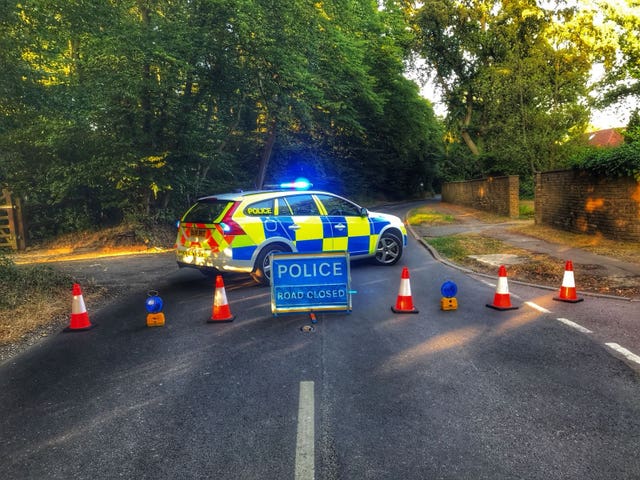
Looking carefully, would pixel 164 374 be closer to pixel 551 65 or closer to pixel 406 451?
pixel 406 451

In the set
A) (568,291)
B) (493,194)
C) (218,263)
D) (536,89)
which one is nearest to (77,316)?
(218,263)

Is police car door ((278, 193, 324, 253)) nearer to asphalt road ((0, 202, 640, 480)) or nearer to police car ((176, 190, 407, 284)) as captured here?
police car ((176, 190, 407, 284))

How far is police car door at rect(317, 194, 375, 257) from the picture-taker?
8836 mm

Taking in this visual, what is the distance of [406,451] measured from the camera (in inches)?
113

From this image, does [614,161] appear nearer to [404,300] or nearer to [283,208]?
[404,300]

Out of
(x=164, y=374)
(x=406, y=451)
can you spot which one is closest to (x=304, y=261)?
(x=164, y=374)

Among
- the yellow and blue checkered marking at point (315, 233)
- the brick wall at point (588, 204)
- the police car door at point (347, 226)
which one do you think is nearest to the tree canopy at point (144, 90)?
the yellow and blue checkered marking at point (315, 233)

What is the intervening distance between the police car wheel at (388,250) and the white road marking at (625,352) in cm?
544

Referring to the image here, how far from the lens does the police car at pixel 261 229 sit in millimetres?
7570

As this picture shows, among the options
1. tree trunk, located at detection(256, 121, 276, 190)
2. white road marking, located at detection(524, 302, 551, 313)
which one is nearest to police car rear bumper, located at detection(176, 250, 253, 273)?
white road marking, located at detection(524, 302, 551, 313)

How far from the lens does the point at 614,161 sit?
37.6ft

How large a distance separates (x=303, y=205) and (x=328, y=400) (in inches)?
210

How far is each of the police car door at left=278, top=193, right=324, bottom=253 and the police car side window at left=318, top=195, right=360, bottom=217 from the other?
0.27m

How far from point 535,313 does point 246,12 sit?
11232mm
